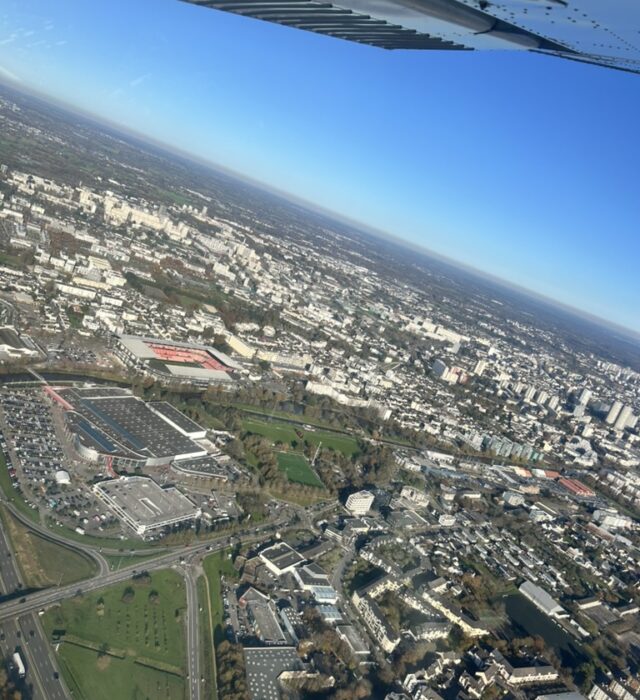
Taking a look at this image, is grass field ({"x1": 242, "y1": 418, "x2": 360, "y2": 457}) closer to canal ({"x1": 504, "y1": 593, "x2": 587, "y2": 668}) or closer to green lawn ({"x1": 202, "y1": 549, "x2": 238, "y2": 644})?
green lawn ({"x1": 202, "y1": 549, "x2": 238, "y2": 644})

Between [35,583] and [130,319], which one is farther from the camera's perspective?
[130,319]

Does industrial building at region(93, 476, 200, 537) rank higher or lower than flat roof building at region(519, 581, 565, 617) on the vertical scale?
lower

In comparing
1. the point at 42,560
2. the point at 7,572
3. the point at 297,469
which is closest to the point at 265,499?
the point at 297,469

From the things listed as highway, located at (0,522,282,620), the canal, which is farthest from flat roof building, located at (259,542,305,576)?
the canal

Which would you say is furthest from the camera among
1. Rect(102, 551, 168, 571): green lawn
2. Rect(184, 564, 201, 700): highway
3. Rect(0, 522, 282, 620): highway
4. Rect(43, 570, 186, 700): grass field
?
Rect(102, 551, 168, 571): green lawn

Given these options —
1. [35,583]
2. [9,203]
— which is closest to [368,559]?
[35,583]

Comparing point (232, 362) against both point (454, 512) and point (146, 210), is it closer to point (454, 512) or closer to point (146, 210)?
point (454, 512)

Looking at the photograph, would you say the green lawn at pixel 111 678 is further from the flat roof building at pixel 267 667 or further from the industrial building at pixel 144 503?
the industrial building at pixel 144 503

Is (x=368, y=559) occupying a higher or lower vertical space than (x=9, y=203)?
lower
